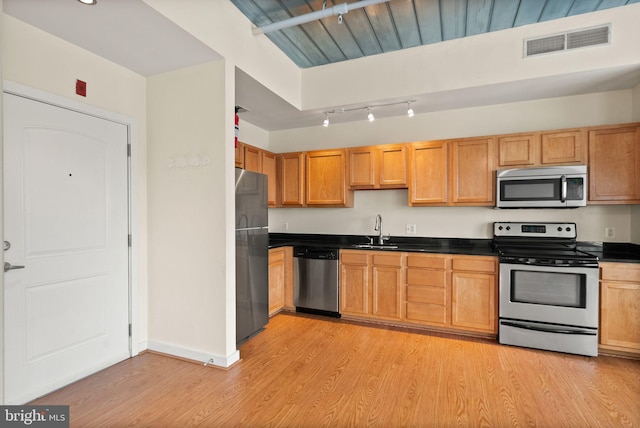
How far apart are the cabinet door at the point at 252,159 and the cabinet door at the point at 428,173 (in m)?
1.95

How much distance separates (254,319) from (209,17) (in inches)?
109

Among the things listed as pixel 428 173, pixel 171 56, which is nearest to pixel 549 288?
pixel 428 173

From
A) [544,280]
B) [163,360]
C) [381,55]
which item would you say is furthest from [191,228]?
[544,280]

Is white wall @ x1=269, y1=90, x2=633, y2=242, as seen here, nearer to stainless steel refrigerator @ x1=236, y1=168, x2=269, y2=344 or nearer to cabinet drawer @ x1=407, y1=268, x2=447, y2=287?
cabinet drawer @ x1=407, y1=268, x2=447, y2=287

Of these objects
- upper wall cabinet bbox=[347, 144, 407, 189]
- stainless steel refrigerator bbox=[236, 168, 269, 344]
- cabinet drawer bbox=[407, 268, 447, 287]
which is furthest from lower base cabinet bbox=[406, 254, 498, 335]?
stainless steel refrigerator bbox=[236, 168, 269, 344]

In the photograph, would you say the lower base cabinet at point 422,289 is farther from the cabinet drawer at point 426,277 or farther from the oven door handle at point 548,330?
the oven door handle at point 548,330

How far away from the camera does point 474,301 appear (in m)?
3.43

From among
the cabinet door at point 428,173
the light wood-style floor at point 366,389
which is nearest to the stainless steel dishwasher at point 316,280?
the light wood-style floor at point 366,389

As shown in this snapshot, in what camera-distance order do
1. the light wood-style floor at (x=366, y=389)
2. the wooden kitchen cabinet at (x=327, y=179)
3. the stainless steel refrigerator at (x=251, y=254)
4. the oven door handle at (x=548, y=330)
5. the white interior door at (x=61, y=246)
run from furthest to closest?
1. the wooden kitchen cabinet at (x=327, y=179)
2. the stainless steel refrigerator at (x=251, y=254)
3. the oven door handle at (x=548, y=330)
4. the white interior door at (x=61, y=246)
5. the light wood-style floor at (x=366, y=389)

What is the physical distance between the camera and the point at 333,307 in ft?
13.2

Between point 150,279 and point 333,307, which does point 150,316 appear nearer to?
point 150,279

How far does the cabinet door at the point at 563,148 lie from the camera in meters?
3.33

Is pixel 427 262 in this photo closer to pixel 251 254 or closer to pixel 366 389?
pixel 366 389

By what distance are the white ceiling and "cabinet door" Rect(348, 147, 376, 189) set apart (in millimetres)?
480
